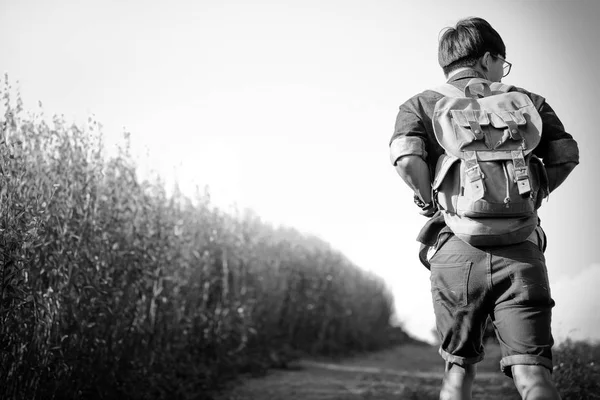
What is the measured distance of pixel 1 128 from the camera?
A: 3598 millimetres

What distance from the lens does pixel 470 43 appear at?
2711mm

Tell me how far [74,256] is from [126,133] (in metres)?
1.57

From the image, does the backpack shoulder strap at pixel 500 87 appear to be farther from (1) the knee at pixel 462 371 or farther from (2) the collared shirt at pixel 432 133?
(1) the knee at pixel 462 371

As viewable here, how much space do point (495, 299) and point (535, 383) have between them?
1.10ft

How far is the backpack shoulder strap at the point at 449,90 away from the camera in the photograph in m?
2.62

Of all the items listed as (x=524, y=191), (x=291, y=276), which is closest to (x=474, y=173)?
(x=524, y=191)

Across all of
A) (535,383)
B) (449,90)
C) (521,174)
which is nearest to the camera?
(535,383)

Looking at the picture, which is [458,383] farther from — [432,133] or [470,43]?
[470,43]

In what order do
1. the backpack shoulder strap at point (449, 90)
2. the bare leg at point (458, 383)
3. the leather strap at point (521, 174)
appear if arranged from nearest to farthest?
the leather strap at point (521, 174)
the bare leg at point (458, 383)
the backpack shoulder strap at point (449, 90)

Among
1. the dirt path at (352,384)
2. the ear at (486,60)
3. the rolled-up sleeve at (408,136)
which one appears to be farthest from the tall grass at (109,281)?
the ear at (486,60)

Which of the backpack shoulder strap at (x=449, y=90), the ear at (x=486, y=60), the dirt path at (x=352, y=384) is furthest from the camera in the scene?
the dirt path at (x=352, y=384)

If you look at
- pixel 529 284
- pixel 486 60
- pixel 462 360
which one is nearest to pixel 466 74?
pixel 486 60

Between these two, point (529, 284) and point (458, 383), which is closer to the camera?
point (529, 284)

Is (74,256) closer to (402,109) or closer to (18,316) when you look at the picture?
(18,316)
